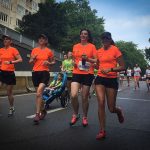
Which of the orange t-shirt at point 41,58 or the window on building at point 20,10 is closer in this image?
the orange t-shirt at point 41,58

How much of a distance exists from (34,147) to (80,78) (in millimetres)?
2477

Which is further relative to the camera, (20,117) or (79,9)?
(79,9)

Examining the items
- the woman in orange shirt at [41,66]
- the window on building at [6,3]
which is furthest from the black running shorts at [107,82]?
the window on building at [6,3]

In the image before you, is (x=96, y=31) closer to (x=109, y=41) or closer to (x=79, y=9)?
(x=79, y=9)

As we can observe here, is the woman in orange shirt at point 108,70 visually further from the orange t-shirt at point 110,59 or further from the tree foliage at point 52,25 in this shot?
the tree foliage at point 52,25

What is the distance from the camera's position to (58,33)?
191 ft

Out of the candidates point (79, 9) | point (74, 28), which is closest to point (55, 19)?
point (74, 28)

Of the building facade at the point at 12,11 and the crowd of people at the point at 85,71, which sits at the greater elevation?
the building facade at the point at 12,11

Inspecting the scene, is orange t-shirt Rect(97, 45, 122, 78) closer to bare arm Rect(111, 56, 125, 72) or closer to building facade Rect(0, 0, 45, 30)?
bare arm Rect(111, 56, 125, 72)

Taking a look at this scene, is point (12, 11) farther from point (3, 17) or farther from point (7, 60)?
point (7, 60)

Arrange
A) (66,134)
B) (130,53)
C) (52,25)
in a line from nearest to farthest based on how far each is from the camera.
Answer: (66,134) < (52,25) < (130,53)

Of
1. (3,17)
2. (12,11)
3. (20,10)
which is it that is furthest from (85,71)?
(20,10)

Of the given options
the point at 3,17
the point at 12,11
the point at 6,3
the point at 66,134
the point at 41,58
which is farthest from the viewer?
the point at 12,11

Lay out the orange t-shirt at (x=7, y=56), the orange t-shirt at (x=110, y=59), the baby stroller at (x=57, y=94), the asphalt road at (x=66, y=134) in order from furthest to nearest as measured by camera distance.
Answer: the baby stroller at (x=57, y=94) < the orange t-shirt at (x=7, y=56) < the orange t-shirt at (x=110, y=59) < the asphalt road at (x=66, y=134)
